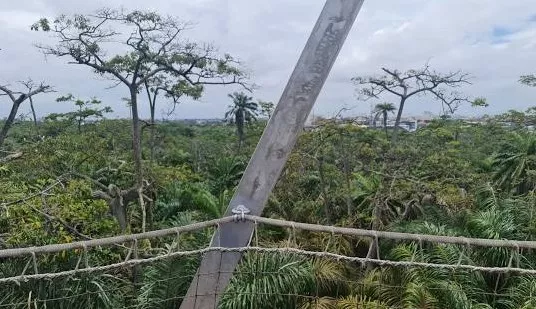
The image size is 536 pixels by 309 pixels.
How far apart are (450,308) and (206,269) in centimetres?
302

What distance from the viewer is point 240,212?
2.76 metres

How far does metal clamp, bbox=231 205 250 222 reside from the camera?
9.02ft

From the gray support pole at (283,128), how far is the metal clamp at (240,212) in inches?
1.3

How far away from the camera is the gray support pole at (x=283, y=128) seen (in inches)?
108

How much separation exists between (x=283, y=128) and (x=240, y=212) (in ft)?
1.59

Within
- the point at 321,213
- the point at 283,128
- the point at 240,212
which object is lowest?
the point at 321,213

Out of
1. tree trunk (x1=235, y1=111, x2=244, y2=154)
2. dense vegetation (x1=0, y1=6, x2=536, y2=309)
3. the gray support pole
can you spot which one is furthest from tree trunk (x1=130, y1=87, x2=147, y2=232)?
tree trunk (x1=235, y1=111, x2=244, y2=154)

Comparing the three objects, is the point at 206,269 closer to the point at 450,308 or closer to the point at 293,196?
the point at 450,308

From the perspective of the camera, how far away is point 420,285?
5152 mm

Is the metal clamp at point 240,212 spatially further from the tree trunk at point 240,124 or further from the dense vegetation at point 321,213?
the tree trunk at point 240,124

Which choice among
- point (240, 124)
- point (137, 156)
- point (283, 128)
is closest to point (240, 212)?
point (283, 128)

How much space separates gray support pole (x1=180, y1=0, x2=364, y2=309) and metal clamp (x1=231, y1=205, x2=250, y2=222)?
0.03 metres

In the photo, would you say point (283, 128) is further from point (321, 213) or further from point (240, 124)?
point (240, 124)

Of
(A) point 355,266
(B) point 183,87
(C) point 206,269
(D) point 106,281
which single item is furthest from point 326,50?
(B) point 183,87
